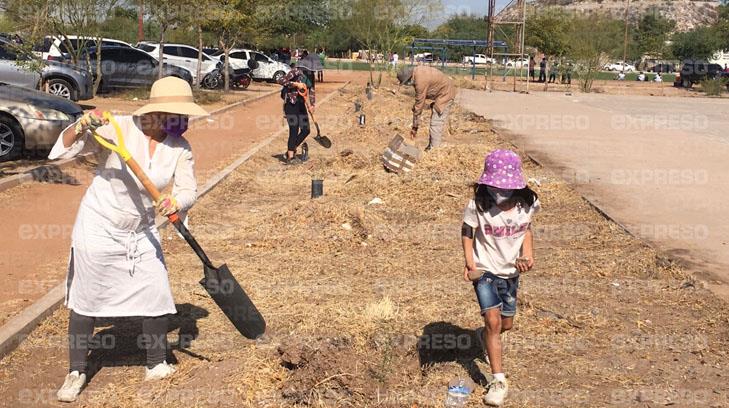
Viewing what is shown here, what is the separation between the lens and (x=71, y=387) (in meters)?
4.56

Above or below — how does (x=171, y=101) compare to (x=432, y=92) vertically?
above

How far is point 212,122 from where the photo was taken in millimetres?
19812

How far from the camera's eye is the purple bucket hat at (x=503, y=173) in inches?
174

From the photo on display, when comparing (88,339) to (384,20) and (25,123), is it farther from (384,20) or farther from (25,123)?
(384,20)

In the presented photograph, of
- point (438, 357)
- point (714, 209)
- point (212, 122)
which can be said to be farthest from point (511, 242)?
point (212, 122)

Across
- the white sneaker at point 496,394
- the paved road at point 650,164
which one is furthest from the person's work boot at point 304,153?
the white sneaker at point 496,394

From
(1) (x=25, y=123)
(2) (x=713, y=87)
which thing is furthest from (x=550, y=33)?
(1) (x=25, y=123)

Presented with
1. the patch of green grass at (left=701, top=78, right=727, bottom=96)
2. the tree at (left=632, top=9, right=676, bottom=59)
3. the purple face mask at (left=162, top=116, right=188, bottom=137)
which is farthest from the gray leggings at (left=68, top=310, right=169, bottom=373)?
the tree at (left=632, top=9, right=676, bottom=59)

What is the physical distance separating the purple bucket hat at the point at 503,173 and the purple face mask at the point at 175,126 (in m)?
1.60

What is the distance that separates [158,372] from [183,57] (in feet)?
92.6

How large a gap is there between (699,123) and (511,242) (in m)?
21.2

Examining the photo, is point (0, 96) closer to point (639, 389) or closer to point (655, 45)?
point (639, 389)

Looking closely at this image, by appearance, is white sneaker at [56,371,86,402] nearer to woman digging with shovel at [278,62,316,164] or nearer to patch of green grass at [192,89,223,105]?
woman digging with shovel at [278,62,316,164]

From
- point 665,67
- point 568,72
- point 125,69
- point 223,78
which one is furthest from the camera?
point 665,67
